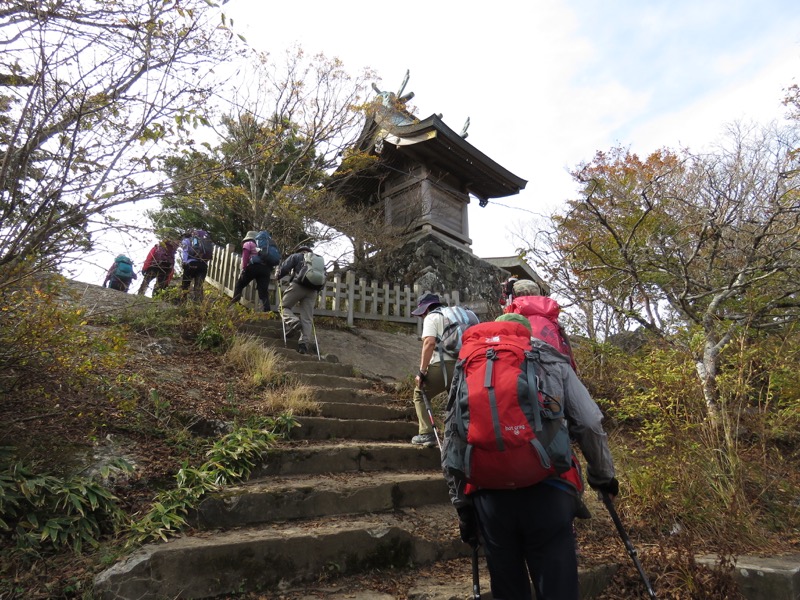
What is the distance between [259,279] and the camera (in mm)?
7902

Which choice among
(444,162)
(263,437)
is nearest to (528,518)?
(263,437)

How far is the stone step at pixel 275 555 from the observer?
90.6 inches

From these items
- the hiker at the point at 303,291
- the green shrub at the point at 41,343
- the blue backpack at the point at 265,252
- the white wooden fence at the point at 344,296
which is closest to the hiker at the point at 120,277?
the white wooden fence at the point at 344,296

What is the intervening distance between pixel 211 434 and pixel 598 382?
553 centimetres

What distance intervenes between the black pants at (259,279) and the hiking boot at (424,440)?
173 inches

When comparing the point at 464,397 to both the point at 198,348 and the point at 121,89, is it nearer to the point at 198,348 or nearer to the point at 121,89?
the point at 121,89

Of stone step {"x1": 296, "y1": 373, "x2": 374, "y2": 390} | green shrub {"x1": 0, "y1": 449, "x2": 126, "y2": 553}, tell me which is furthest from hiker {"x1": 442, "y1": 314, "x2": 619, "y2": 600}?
stone step {"x1": 296, "y1": 373, "x2": 374, "y2": 390}

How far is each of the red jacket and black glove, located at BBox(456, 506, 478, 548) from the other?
0.90 meters

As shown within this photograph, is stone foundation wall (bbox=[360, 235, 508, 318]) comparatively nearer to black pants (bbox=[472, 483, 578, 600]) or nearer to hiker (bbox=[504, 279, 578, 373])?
hiker (bbox=[504, 279, 578, 373])

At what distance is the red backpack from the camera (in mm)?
1882

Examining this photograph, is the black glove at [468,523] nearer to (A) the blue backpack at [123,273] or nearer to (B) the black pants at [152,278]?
(B) the black pants at [152,278]

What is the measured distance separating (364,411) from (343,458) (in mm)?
1117

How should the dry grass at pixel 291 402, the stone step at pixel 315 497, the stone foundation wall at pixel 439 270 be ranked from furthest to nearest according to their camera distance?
the stone foundation wall at pixel 439 270
the dry grass at pixel 291 402
the stone step at pixel 315 497

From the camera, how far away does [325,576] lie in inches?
108
